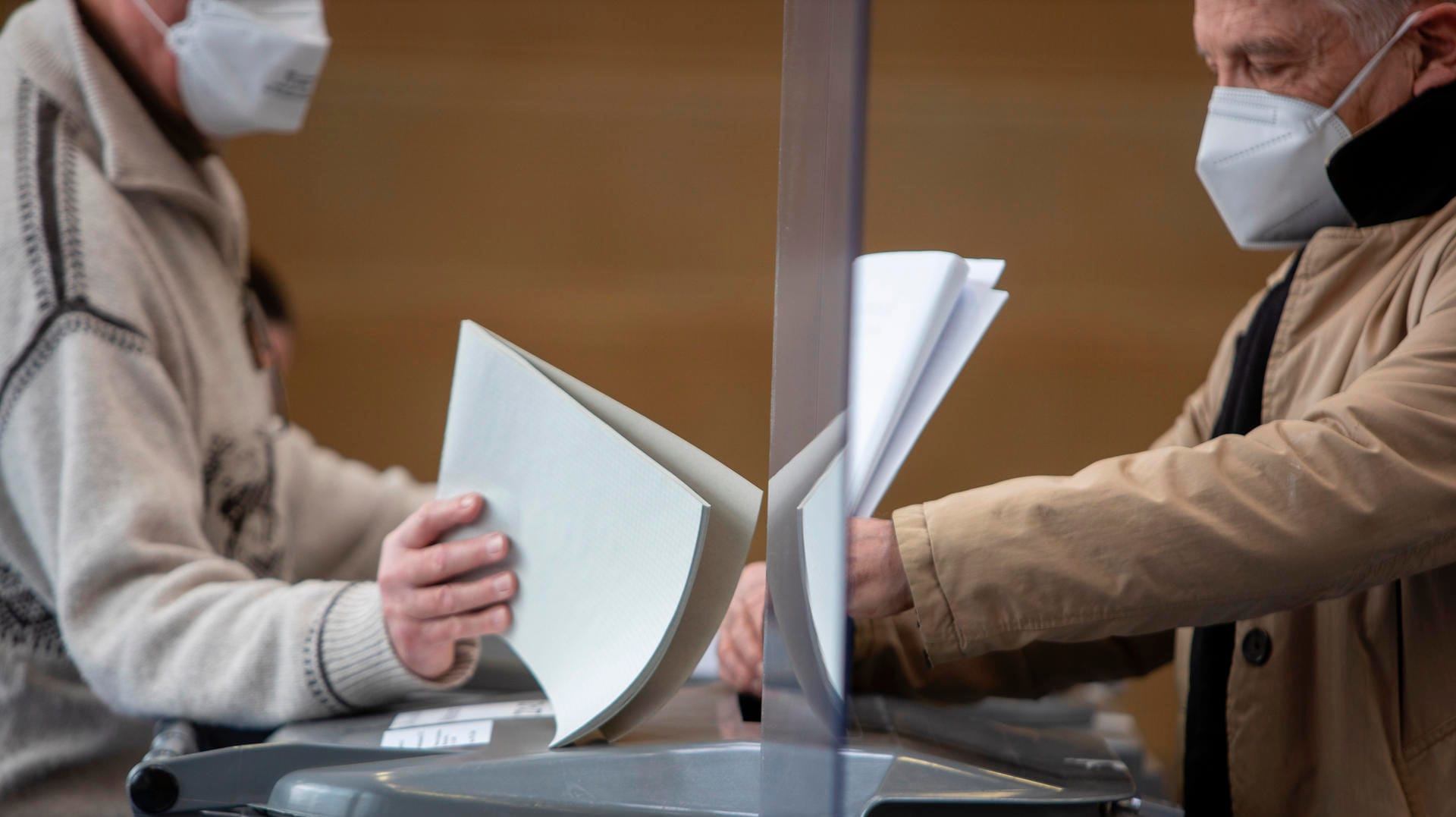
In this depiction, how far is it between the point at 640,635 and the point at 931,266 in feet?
0.96

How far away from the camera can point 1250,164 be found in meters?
0.88

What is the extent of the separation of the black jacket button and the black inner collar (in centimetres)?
104

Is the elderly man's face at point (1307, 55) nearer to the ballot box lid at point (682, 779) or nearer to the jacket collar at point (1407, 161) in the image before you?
the jacket collar at point (1407, 161)

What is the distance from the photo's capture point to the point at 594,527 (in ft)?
2.49

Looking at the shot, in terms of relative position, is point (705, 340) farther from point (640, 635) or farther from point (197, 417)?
point (640, 635)

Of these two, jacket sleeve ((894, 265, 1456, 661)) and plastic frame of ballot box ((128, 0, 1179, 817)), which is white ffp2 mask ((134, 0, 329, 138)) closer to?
plastic frame of ballot box ((128, 0, 1179, 817))

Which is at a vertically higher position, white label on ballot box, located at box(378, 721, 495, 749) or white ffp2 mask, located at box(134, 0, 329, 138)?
white ffp2 mask, located at box(134, 0, 329, 138)

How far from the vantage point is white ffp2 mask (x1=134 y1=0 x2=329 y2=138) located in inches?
45.1

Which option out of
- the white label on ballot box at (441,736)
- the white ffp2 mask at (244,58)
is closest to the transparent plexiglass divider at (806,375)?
the white label on ballot box at (441,736)

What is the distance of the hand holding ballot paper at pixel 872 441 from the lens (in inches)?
25.5

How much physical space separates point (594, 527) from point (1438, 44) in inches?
26.6

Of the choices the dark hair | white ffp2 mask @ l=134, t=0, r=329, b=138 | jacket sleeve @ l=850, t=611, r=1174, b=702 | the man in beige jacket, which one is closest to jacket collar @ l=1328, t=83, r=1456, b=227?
the man in beige jacket

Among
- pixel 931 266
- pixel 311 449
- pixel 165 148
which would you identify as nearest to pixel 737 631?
pixel 931 266

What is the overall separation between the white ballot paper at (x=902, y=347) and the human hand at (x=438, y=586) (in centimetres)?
26
